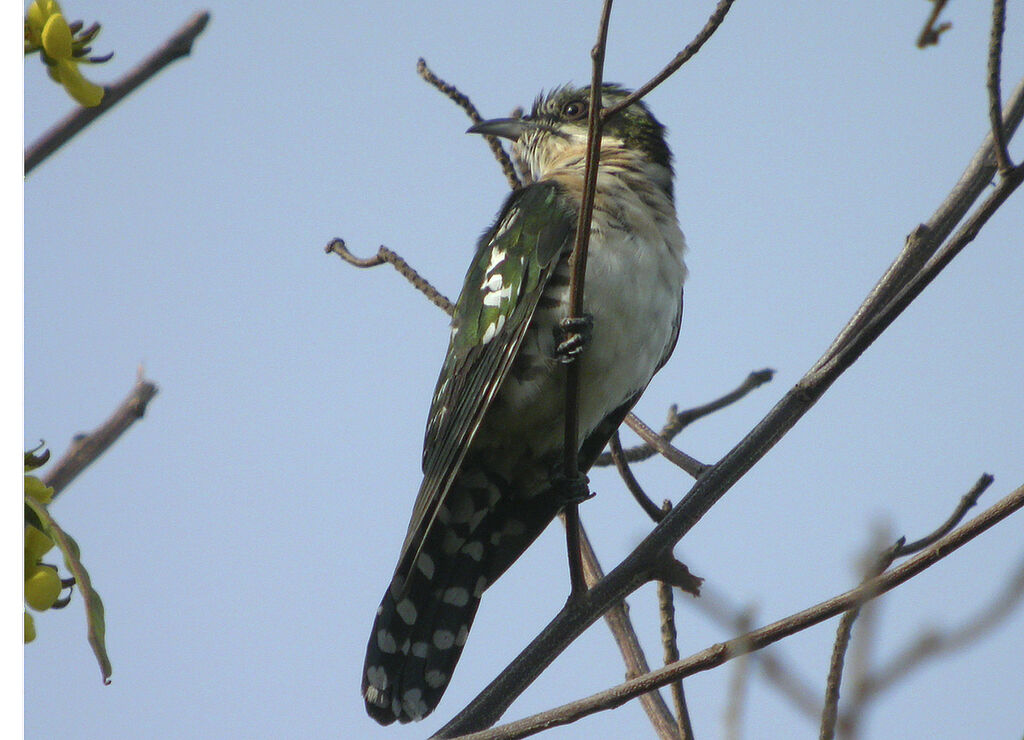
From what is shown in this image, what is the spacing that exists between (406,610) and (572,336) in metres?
0.95

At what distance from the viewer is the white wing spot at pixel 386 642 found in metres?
3.06

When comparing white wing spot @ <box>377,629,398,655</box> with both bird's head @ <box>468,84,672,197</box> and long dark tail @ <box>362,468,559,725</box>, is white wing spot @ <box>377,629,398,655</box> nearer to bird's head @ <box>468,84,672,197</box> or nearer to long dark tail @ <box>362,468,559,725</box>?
long dark tail @ <box>362,468,559,725</box>

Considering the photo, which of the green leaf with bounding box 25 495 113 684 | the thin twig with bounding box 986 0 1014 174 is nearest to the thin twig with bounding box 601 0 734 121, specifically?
the thin twig with bounding box 986 0 1014 174

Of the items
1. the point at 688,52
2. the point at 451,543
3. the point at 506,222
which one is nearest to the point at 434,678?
the point at 451,543

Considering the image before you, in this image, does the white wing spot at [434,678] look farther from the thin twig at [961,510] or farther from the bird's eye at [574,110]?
the bird's eye at [574,110]

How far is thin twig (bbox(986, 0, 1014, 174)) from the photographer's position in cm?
174

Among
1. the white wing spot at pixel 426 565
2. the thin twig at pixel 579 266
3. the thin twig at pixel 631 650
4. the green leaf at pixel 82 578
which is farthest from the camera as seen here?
the white wing spot at pixel 426 565

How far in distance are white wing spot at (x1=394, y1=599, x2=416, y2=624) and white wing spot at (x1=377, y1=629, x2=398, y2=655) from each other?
2.6 inches

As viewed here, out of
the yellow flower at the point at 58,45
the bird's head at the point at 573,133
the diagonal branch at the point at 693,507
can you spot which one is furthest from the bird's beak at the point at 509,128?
the yellow flower at the point at 58,45

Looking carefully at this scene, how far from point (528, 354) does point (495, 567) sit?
68cm

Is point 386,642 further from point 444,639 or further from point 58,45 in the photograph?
point 58,45

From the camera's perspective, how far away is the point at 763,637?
170cm

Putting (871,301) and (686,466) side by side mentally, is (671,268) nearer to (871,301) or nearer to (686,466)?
(686,466)
